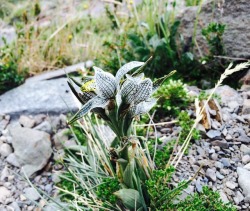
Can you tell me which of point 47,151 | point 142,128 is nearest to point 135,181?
point 142,128

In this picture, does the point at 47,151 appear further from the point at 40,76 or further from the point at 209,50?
the point at 209,50

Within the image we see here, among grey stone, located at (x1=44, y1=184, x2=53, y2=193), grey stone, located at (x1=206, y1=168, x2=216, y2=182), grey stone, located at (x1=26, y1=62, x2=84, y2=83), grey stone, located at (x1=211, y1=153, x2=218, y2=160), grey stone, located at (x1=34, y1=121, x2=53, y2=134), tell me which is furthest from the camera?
grey stone, located at (x1=26, y1=62, x2=84, y2=83)

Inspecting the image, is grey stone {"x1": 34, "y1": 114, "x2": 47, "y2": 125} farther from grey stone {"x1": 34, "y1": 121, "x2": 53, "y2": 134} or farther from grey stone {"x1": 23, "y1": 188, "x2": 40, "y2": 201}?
grey stone {"x1": 23, "y1": 188, "x2": 40, "y2": 201}

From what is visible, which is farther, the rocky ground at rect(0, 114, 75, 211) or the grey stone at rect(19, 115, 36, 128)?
the grey stone at rect(19, 115, 36, 128)

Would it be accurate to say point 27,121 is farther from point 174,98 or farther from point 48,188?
point 174,98

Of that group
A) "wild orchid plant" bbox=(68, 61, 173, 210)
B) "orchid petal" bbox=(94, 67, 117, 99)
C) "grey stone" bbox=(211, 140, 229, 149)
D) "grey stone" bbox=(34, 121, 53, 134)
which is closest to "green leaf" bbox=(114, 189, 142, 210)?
"wild orchid plant" bbox=(68, 61, 173, 210)

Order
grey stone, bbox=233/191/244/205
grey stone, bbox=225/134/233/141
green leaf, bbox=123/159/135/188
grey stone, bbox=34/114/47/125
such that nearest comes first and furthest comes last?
green leaf, bbox=123/159/135/188 → grey stone, bbox=233/191/244/205 → grey stone, bbox=225/134/233/141 → grey stone, bbox=34/114/47/125

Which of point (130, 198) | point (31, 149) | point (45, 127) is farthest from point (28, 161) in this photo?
point (130, 198)

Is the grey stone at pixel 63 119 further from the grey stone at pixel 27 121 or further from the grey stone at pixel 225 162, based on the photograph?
the grey stone at pixel 225 162
